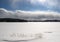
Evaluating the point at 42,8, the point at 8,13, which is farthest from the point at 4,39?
the point at 42,8

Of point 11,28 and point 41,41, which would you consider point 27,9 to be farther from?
point 41,41

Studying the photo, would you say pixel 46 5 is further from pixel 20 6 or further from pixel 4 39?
pixel 4 39

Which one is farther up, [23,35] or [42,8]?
[42,8]

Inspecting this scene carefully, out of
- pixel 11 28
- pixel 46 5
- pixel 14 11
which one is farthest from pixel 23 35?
pixel 46 5

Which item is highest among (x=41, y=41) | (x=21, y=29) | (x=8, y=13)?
(x=8, y=13)

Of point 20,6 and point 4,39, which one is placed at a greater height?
point 20,6

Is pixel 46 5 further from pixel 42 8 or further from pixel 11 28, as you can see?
pixel 11 28
